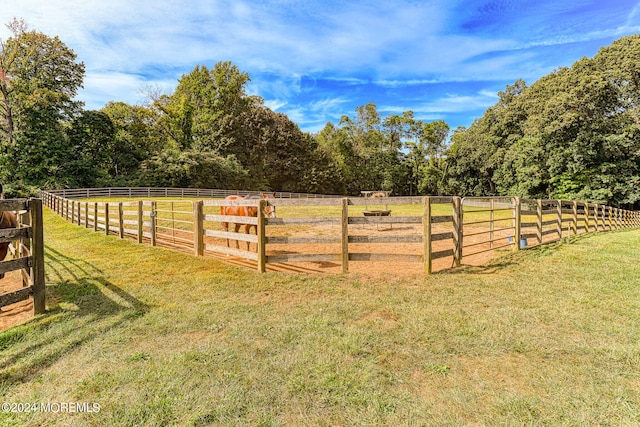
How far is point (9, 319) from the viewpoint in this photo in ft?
13.0

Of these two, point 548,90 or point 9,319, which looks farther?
point 548,90

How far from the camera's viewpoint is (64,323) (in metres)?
3.68

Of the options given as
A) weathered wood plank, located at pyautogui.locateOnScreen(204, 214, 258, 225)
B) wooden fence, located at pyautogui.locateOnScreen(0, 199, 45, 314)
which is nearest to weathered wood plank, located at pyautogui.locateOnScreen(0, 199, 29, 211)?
wooden fence, located at pyautogui.locateOnScreen(0, 199, 45, 314)

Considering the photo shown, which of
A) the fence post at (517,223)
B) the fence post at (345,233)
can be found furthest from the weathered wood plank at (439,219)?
the fence post at (517,223)

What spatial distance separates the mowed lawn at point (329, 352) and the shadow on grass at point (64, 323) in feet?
0.06

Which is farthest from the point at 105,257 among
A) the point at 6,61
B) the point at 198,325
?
the point at 6,61

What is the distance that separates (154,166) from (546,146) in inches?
1442

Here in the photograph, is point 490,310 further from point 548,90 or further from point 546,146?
point 548,90

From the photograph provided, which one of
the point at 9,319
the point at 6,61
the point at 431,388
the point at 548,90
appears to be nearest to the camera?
the point at 431,388

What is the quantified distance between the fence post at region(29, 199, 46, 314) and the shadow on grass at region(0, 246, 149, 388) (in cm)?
17

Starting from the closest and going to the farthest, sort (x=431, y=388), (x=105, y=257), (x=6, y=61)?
(x=431, y=388) → (x=105, y=257) → (x=6, y=61)

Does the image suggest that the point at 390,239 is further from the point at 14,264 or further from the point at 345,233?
the point at 14,264

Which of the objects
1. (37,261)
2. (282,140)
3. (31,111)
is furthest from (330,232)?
(282,140)

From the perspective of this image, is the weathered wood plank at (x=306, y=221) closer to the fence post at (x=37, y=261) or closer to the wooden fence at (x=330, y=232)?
the wooden fence at (x=330, y=232)
